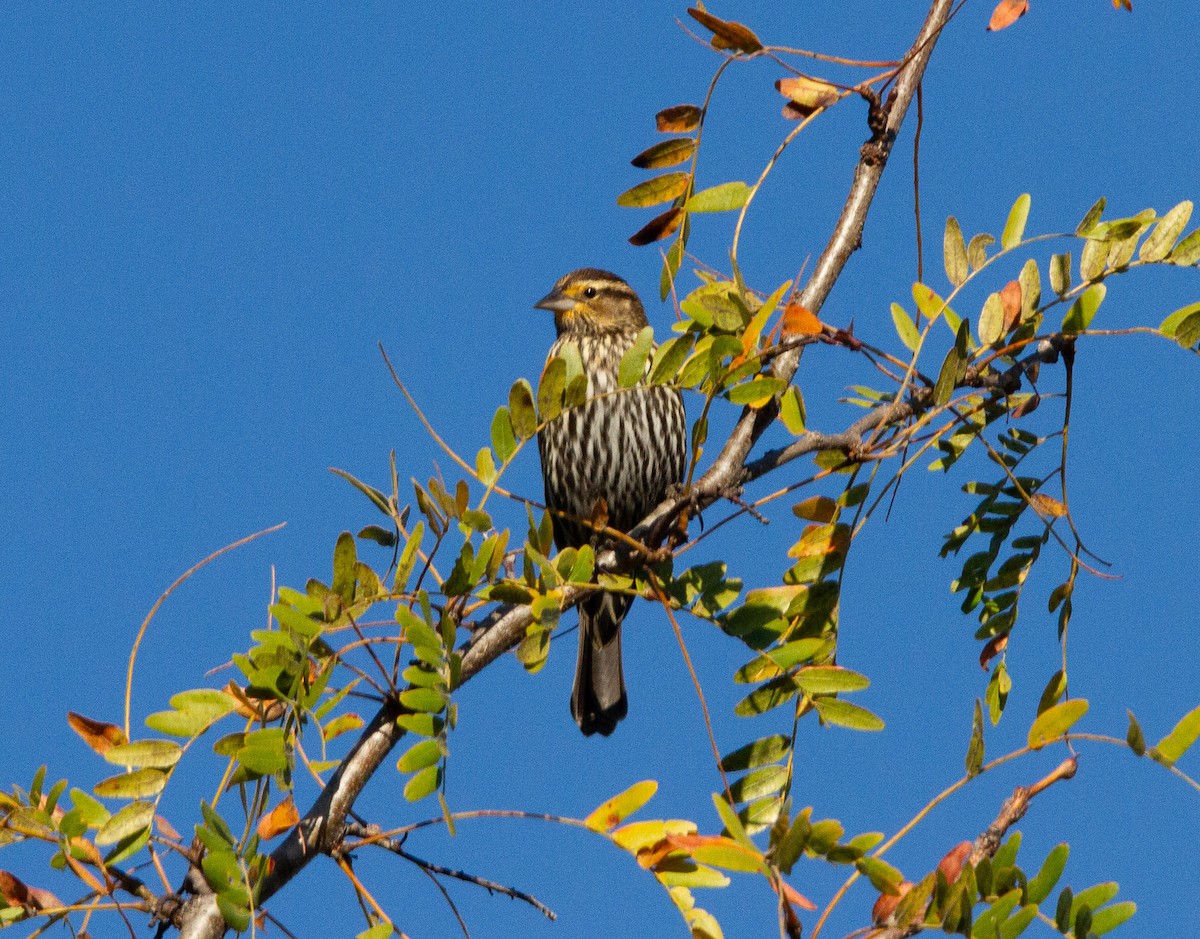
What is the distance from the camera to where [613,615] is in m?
5.12

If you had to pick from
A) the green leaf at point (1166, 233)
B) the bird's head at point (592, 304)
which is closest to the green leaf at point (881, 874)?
the green leaf at point (1166, 233)

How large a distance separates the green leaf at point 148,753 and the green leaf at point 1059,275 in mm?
1640

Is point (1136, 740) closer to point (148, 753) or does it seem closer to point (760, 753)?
point (760, 753)

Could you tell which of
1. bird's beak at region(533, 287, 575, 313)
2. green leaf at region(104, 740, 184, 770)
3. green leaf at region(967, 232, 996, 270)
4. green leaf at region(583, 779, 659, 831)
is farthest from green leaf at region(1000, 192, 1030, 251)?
bird's beak at region(533, 287, 575, 313)

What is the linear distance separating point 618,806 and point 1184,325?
4.13 ft

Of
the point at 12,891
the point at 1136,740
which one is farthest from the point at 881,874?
the point at 12,891

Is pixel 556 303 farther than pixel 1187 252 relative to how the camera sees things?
Yes

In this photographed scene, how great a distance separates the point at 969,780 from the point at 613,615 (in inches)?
121

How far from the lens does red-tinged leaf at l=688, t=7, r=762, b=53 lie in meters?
2.92

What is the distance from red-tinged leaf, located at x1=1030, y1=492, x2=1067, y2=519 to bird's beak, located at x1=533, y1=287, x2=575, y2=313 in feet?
8.86

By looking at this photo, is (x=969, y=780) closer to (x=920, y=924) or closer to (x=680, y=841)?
Result: (x=920, y=924)

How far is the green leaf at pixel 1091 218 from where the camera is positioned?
277 cm

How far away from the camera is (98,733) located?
7.99ft

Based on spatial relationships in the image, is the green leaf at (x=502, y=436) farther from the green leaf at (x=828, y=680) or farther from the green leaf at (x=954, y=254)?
the green leaf at (x=954, y=254)
